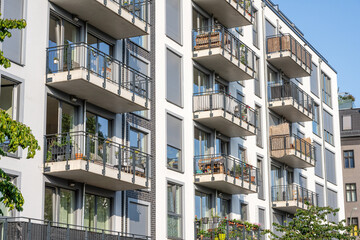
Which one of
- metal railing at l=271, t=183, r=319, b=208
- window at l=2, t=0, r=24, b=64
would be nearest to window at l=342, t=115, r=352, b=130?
metal railing at l=271, t=183, r=319, b=208

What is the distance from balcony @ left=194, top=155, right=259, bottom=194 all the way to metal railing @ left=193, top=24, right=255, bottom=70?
475 cm

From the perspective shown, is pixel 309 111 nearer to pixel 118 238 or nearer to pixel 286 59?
pixel 286 59

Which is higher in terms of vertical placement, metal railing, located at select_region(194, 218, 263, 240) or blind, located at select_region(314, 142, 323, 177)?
blind, located at select_region(314, 142, 323, 177)

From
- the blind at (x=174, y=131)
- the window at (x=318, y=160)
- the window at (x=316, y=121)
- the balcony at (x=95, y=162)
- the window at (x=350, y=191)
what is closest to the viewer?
the balcony at (x=95, y=162)

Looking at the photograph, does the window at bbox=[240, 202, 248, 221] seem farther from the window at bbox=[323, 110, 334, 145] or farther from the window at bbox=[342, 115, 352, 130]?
the window at bbox=[342, 115, 352, 130]

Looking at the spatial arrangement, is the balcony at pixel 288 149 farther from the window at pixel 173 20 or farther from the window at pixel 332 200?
the window at pixel 173 20

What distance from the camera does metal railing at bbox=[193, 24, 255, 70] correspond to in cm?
3288

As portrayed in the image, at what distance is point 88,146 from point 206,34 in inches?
463

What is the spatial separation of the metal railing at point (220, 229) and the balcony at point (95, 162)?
516 cm

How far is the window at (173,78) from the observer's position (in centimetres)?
3088

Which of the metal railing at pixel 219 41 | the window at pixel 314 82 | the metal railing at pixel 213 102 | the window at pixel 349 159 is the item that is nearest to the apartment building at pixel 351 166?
the window at pixel 349 159

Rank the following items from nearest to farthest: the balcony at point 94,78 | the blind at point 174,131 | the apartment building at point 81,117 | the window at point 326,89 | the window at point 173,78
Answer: the apartment building at point 81,117 < the balcony at point 94,78 < the blind at point 174,131 < the window at point 173,78 < the window at point 326,89

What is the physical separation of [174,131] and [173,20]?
4.87 metres

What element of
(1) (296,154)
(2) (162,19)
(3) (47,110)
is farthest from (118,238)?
(1) (296,154)
